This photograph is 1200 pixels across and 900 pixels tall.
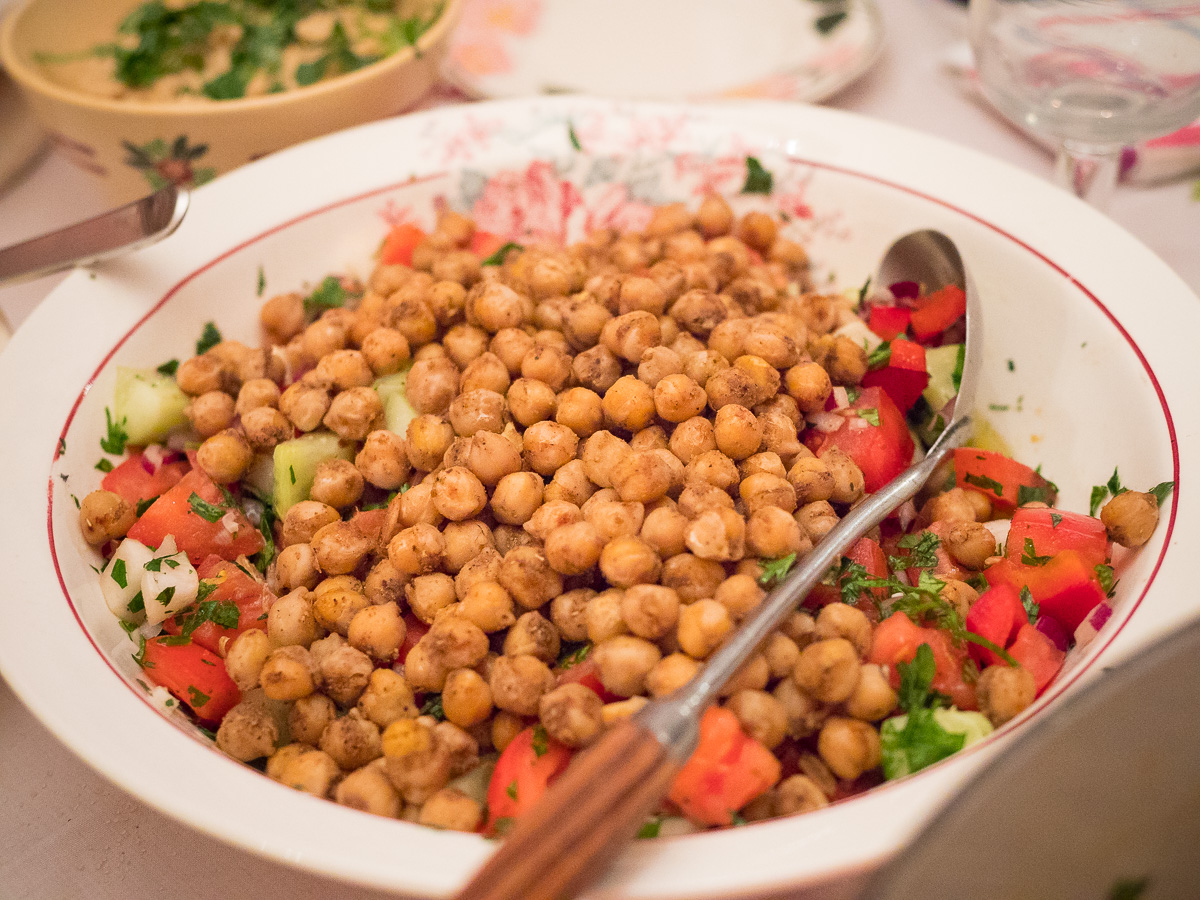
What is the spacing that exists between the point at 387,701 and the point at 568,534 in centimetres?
38

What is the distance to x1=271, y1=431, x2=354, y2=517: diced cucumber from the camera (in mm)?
1766

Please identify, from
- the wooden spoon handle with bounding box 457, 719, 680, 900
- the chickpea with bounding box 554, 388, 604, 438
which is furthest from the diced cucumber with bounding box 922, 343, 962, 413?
the wooden spoon handle with bounding box 457, 719, 680, 900

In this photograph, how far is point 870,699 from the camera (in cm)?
128

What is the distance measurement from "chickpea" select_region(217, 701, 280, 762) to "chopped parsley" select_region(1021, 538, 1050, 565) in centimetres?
126

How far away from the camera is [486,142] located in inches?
89.8

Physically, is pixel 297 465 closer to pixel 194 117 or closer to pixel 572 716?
pixel 572 716

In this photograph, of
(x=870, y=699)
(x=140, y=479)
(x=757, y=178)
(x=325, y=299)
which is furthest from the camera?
(x=757, y=178)

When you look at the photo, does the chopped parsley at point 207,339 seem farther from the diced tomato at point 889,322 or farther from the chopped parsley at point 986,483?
the chopped parsley at point 986,483

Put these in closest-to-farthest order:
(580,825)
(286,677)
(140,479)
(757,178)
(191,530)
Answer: (580,825)
(286,677)
(191,530)
(140,479)
(757,178)

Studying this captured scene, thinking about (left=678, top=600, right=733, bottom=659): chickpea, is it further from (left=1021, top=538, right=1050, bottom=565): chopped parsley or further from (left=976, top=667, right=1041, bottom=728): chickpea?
(left=1021, top=538, right=1050, bottom=565): chopped parsley

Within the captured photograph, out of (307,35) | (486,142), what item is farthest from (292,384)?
(307,35)

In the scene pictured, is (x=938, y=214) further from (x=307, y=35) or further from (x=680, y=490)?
(x=307, y=35)

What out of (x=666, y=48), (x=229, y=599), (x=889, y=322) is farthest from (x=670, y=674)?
(x=666, y=48)

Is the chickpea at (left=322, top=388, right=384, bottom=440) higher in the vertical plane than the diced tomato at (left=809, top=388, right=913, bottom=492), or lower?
higher
